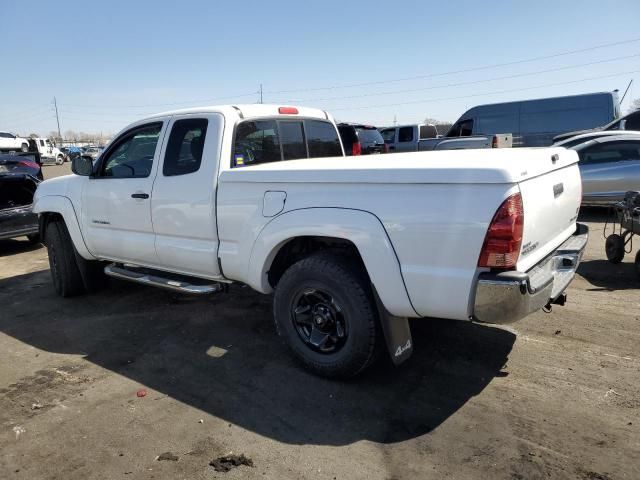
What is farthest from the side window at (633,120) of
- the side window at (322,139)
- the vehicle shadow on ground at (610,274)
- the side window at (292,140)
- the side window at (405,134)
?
the side window at (292,140)

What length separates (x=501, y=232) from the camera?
104 inches

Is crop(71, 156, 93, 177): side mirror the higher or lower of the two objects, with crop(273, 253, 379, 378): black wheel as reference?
higher

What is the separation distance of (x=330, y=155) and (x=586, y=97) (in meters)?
13.9

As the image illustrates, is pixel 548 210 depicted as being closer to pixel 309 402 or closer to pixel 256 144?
pixel 309 402

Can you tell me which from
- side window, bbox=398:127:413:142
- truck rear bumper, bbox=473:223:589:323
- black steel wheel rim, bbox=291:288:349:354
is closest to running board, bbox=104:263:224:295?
black steel wheel rim, bbox=291:288:349:354

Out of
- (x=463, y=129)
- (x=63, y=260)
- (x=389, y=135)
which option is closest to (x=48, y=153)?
(x=389, y=135)

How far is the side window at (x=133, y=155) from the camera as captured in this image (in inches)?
181

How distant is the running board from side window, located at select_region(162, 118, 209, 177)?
3.17 ft

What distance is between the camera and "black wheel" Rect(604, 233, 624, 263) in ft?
19.9

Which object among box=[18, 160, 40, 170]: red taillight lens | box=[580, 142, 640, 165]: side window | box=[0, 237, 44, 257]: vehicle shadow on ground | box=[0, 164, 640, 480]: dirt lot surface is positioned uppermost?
box=[18, 160, 40, 170]: red taillight lens

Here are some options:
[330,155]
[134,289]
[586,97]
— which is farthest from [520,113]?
[134,289]

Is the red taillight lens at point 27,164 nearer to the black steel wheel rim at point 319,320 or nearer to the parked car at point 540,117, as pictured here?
the black steel wheel rim at point 319,320

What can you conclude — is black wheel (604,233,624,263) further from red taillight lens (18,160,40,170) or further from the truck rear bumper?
red taillight lens (18,160,40,170)

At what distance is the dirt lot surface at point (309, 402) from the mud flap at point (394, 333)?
12.2 inches
